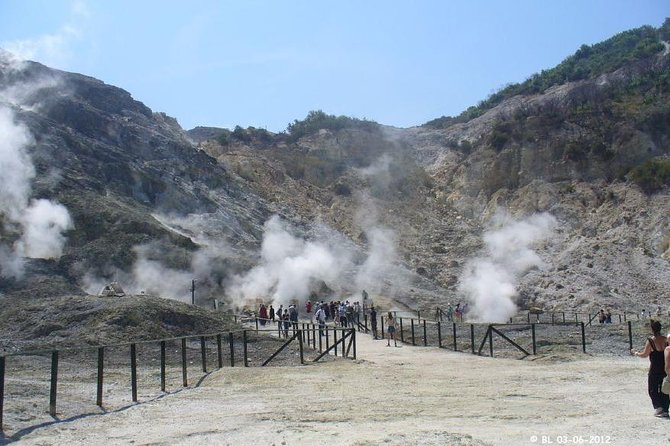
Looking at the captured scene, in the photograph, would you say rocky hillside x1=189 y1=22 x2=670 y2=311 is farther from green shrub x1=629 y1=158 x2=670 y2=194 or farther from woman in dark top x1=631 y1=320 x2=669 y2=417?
woman in dark top x1=631 y1=320 x2=669 y2=417

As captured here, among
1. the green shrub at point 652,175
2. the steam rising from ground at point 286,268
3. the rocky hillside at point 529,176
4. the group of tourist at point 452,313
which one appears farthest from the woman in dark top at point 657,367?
the green shrub at point 652,175

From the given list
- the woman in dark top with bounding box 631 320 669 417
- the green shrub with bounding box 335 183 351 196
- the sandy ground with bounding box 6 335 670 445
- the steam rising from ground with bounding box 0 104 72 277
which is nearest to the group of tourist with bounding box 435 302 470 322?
the steam rising from ground with bounding box 0 104 72 277

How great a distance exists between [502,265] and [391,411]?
4119cm

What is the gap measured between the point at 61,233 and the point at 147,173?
12229 mm

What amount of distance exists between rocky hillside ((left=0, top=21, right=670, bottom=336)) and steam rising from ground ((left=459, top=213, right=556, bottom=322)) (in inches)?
6.8

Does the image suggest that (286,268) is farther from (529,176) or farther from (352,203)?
(529,176)

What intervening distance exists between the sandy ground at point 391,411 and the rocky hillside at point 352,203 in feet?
63.7

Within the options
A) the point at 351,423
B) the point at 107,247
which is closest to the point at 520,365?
the point at 351,423

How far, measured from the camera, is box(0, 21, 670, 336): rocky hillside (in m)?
37.3

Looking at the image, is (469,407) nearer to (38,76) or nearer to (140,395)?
(140,395)

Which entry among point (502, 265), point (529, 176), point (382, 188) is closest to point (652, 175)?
point (529, 176)

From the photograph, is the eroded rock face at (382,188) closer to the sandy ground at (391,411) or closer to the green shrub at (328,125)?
the green shrub at (328,125)

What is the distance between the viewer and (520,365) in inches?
655

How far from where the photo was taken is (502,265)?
1946 inches
